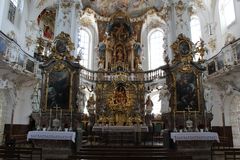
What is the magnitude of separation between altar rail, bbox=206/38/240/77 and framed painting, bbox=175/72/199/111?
251 centimetres

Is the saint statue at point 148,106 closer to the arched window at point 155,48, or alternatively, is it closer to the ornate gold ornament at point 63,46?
the arched window at point 155,48

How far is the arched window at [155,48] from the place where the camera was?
74.1 feet

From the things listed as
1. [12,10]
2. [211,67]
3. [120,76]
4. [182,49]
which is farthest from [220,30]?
[12,10]

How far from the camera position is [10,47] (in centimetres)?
1327

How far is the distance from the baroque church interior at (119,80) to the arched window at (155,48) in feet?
0.32

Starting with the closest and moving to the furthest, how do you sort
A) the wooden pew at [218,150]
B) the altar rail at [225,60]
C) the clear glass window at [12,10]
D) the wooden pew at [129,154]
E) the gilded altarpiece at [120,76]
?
the wooden pew at [129,154] < the wooden pew at [218,150] < the altar rail at [225,60] < the clear glass window at [12,10] < the gilded altarpiece at [120,76]

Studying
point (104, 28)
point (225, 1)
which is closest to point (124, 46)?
point (104, 28)

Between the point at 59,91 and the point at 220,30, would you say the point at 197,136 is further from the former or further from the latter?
the point at 220,30

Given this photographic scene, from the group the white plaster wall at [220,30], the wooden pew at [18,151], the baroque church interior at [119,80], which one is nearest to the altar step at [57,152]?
the baroque church interior at [119,80]

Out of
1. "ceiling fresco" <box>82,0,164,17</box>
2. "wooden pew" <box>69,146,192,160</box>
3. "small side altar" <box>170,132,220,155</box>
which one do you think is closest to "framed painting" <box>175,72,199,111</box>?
"small side altar" <box>170,132,220,155</box>

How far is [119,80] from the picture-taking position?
60.4ft

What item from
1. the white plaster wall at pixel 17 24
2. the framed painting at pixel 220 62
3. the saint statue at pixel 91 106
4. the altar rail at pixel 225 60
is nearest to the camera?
the altar rail at pixel 225 60

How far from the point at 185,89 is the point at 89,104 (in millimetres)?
7890

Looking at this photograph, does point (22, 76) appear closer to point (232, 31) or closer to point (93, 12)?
point (93, 12)
